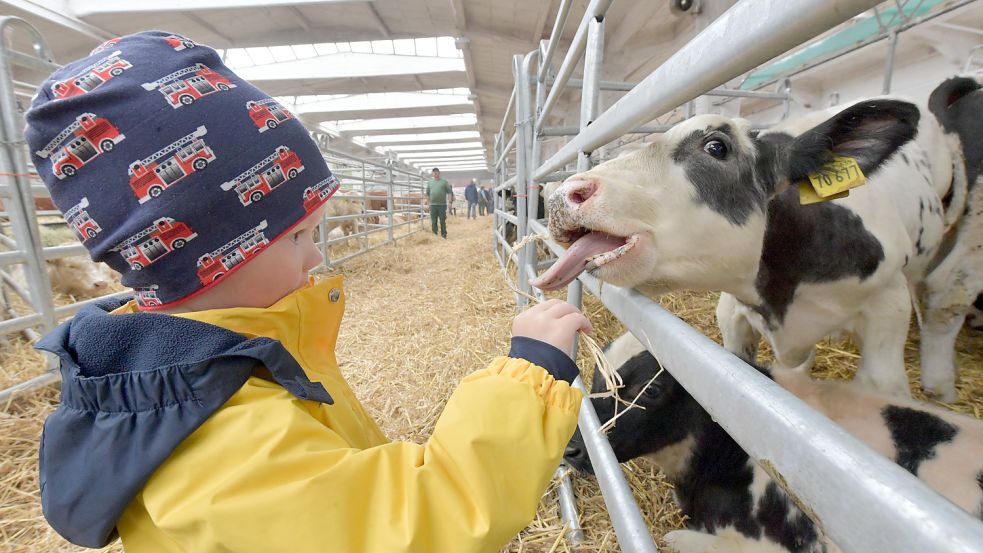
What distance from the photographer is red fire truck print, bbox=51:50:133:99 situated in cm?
79

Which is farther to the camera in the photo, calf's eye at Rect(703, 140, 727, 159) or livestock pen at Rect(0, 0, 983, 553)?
calf's eye at Rect(703, 140, 727, 159)

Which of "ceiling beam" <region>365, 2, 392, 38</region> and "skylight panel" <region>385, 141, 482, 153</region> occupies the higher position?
"ceiling beam" <region>365, 2, 392, 38</region>

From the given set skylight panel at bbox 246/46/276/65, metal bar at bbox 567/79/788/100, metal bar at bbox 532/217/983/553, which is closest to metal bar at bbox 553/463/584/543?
metal bar at bbox 532/217/983/553

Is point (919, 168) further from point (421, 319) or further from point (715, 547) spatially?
point (421, 319)

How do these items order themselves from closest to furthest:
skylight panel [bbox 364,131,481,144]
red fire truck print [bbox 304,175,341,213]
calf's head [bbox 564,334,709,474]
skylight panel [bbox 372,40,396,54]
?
red fire truck print [bbox 304,175,341,213] → calf's head [bbox 564,334,709,474] → skylight panel [bbox 372,40,396,54] → skylight panel [bbox 364,131,481,144]

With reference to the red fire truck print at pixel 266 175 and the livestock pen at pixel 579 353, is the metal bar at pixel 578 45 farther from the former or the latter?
the red fire truck print at pixel 266 175

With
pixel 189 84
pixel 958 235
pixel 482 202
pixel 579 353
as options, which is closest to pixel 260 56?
pixel 579 353

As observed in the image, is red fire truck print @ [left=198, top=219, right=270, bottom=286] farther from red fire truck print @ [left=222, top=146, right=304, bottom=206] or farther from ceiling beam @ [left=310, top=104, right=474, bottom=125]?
ceiling beam @ [left=310, top=104, right=474, bottom=125]

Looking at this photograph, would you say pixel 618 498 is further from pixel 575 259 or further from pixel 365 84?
pixel 365 84

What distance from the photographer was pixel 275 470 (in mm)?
672

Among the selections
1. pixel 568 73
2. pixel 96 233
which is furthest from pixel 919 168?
pixel 96 233

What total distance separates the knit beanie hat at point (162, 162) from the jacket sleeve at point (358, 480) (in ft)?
1.04

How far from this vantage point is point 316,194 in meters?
1.06

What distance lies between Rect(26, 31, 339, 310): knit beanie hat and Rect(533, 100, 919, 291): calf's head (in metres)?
0.63
